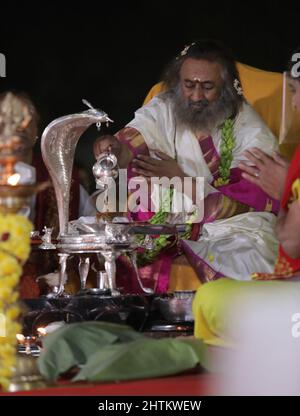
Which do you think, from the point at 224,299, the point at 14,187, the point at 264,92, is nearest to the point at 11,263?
the point at 14,187

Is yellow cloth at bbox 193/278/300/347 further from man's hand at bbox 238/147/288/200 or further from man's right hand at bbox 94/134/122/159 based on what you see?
man's right hand at bbox 94/134/122/159

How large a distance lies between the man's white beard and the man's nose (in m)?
0.02

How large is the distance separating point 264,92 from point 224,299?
3006mm

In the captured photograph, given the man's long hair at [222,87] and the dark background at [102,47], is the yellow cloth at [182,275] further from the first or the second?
the dark background at [102,47]

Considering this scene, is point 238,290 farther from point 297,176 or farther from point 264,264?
point 264,264

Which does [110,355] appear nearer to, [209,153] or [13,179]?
[13,179]

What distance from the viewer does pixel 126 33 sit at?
7184 millimetres

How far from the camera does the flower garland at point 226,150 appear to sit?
5941 millimetres

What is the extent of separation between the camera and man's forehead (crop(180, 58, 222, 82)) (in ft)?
20.2

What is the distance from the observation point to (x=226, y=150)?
6035 mm

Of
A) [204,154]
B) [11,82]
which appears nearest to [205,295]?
[204,154]

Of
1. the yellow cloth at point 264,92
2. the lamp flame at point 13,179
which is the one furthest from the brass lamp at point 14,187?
the yellow cloth at point 264,92

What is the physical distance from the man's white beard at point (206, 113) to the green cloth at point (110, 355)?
267 centimetres

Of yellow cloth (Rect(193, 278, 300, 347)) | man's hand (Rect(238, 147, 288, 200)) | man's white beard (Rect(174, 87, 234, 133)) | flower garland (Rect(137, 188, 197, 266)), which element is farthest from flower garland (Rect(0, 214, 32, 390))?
man's white beard (Rect(174, 87, 234, 133))
